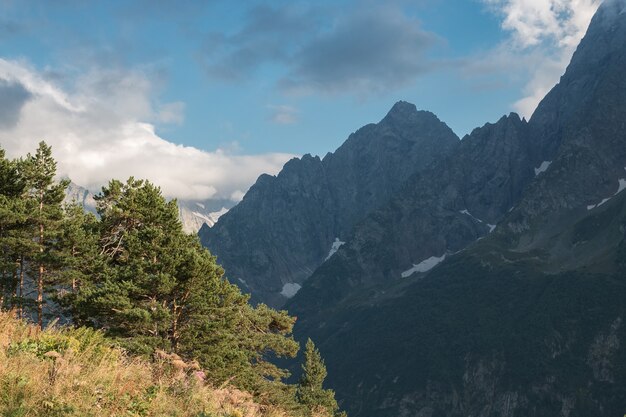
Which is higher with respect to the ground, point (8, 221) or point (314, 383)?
point (8, 221)

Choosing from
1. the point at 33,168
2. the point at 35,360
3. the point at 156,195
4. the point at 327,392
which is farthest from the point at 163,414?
the point at 327,392

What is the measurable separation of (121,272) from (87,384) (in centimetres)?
2028

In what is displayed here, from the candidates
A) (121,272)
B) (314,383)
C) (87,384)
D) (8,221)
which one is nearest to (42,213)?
(8,221)

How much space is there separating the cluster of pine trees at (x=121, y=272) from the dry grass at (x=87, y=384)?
1385 cm

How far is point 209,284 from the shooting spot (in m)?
30.5

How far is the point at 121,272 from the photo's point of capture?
2958cm

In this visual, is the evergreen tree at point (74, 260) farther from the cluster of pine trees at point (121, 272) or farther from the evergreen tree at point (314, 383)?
the evergreen tree at point (314, 383)

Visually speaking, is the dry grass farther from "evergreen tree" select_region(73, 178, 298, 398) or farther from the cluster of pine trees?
the cluster of pine trees

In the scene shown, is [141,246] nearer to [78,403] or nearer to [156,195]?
[156,195]

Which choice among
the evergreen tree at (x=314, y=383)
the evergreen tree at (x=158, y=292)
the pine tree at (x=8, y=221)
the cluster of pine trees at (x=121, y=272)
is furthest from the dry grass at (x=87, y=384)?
the evergreen tree at (x=314, y=383)

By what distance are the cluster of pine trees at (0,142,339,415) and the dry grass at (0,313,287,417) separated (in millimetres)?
13849

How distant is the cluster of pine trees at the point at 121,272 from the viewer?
28609 mm

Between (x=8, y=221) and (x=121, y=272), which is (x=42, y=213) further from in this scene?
Answer: (x=121, y=272)

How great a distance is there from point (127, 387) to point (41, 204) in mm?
24627
